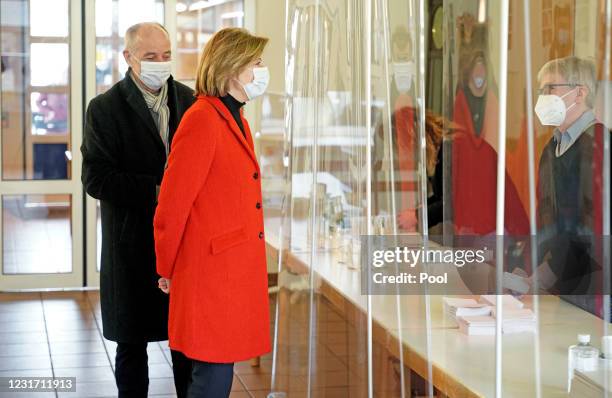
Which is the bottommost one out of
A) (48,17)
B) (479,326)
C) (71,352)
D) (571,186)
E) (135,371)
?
Answer: (71,352)

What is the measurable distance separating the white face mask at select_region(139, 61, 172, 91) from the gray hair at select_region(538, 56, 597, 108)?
1.68 meters

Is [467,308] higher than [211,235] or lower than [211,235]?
lower

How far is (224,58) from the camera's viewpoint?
3020mm

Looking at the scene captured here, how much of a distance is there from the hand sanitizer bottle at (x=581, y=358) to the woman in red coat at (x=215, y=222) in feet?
3.59

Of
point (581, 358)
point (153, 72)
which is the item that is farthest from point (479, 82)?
point (153, 72)

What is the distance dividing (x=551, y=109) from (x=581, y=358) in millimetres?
589

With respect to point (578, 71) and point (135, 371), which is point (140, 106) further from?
point (578, 71)

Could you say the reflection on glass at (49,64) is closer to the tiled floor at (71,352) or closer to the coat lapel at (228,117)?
the tiled floor at (71,352)

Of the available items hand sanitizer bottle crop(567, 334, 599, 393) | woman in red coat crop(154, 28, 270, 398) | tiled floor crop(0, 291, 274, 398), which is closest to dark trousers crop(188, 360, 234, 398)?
woman in red coat crop(154, 28, 270, 398)

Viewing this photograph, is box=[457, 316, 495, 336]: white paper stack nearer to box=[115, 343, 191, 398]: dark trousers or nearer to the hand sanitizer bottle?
the hand sanitizer bottle

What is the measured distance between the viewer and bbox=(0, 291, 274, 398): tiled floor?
481 cm

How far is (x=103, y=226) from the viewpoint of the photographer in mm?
3689

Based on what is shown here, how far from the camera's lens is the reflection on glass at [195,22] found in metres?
7.62
